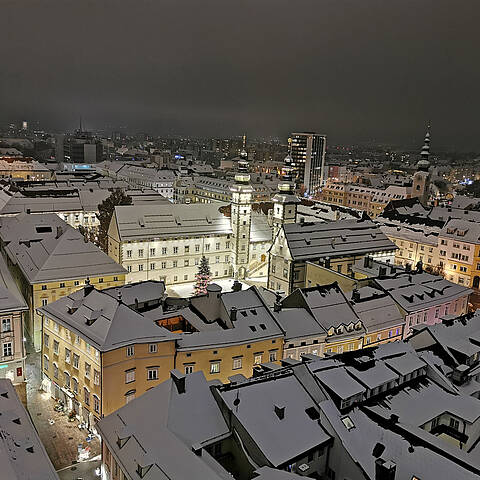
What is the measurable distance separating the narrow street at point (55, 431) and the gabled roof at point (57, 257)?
11684mm

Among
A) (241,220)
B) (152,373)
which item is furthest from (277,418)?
(241,220)

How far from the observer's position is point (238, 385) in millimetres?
28781

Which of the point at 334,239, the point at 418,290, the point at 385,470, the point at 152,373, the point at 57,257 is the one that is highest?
the point at 57,257

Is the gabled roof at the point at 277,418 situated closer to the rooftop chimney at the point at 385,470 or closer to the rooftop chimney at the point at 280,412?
the rooftop chimney at the point at 280,412

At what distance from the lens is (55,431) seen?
123 ft

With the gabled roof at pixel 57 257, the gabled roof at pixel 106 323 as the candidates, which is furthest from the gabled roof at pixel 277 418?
the gabled roof at pixel 57 257

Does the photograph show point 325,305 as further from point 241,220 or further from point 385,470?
point 241,220

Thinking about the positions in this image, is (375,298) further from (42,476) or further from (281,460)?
(42,476)

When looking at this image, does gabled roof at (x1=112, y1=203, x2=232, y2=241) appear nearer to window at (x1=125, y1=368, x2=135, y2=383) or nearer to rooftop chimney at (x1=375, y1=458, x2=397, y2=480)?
window at (x1=125, y1=368, x2=135, y2=383)

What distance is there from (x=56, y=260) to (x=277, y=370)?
3138 cm

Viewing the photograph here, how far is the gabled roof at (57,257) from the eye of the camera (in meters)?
52.0

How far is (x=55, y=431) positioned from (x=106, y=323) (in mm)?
9128

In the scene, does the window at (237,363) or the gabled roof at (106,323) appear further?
the window at (237,363)

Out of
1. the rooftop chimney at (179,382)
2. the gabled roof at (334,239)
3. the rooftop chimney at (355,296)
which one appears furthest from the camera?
the gabled roof at (334,239)
